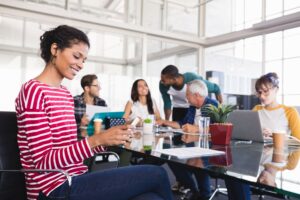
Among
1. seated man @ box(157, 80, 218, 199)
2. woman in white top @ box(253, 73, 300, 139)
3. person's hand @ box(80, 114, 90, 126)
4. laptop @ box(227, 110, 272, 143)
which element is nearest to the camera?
laptop @ box(227, 110, 272, 143)

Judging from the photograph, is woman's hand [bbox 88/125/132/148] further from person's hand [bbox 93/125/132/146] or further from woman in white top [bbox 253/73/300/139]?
woman in white top [bbox 253/73/300/139]

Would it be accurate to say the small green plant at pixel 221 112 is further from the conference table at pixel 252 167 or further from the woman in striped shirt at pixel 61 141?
the woman in striped shirt at pixel 61 141

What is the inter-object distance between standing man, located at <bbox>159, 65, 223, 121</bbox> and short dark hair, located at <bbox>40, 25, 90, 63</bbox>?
2.06 m

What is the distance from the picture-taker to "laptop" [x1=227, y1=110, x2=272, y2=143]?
5.58 feet

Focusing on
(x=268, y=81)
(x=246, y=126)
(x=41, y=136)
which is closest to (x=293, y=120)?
(x=268, y=81)

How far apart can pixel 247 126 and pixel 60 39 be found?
1269 millimetres

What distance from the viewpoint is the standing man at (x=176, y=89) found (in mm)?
3260

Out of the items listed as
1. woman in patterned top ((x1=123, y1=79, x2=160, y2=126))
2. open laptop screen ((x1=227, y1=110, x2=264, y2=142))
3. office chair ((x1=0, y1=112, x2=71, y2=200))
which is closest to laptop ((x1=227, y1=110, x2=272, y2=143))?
open laptop screen ((x1=227, y1=110, x2=264, y2=142))

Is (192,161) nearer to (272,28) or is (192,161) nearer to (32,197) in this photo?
(32,197)

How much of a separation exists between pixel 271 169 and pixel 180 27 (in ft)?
14.4

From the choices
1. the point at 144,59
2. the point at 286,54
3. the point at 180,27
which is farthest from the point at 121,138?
the point at 286,54

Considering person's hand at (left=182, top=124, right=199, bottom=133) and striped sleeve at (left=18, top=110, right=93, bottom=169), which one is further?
person's hand at (left=182, top=124, right=199, bottom=133)

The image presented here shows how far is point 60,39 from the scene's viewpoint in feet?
3.98

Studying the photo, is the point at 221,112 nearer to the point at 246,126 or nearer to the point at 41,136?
the point at 246,126
